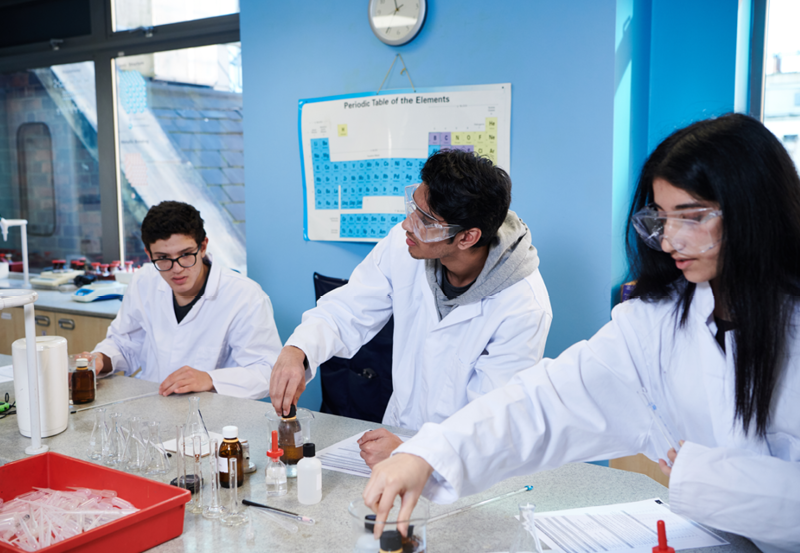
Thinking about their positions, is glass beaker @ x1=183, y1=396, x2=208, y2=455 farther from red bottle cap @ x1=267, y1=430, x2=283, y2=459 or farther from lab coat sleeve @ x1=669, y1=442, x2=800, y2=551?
lab coat sleeve @ x1=669, y1=442, x2=800, y2=551

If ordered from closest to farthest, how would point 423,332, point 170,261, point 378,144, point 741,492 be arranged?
point 741,492 → point 423,332 → point 170,261 → point 378,144

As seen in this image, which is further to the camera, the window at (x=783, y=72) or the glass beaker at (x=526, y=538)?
the window at (x=783, y=72)

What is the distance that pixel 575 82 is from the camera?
2395mm

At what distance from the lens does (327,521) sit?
1.23m

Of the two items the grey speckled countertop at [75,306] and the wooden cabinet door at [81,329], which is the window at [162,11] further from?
the wooden cabinet door at [81,329]

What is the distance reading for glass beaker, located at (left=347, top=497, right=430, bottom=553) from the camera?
949mm

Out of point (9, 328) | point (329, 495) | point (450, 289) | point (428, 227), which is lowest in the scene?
point (9, 328)

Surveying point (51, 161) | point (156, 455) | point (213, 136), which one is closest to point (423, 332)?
point (156, 455)

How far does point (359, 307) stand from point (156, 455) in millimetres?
818

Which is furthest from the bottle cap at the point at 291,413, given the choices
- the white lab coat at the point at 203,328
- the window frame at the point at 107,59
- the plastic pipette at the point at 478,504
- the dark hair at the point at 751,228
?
the window frame at the point at 107,59

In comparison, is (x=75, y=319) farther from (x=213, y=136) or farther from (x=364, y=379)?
(x=364, y=379)

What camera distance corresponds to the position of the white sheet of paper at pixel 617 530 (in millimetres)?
1133

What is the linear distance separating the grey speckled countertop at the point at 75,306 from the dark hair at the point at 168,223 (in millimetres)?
1088

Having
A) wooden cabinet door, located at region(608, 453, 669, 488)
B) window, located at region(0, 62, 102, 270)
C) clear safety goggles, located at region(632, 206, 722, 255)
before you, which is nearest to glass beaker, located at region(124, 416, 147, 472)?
clear safety goggles, located at region(632, 206, 722, 255)
